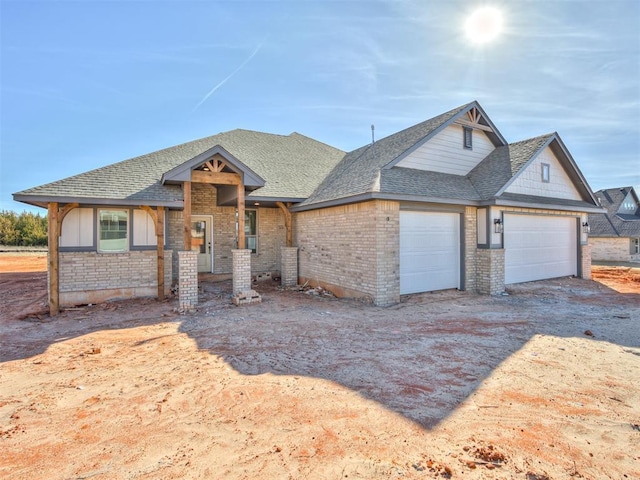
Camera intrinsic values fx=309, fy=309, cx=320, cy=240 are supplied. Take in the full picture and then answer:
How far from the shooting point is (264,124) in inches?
715

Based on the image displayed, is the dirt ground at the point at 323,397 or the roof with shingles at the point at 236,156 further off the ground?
the roof with shingles at the point at 236,156

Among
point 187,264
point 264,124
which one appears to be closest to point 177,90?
point 264,124

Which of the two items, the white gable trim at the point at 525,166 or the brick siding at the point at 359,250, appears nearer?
the brick siding at the point at 359,250

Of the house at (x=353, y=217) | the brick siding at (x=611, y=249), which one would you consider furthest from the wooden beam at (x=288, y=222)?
the brick siding at (x=611, y=249)

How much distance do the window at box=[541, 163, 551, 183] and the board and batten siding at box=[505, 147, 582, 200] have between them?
78mm

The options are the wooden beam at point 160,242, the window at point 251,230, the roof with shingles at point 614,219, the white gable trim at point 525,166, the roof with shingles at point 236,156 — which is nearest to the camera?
the roof with shingles at point 236,156

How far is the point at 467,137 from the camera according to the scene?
11.7 metres

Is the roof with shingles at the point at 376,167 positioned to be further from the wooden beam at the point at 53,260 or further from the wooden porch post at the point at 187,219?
the wooden beam at the point at 53,260

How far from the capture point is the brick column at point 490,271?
10.0 meters

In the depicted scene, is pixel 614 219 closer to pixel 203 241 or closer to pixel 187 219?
pixel 203 241

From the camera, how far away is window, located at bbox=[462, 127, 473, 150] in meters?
11.6

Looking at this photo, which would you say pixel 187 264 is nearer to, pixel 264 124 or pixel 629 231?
pixel 264 124

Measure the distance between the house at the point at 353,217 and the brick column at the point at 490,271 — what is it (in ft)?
0.12

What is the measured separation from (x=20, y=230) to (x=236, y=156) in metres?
31.2
